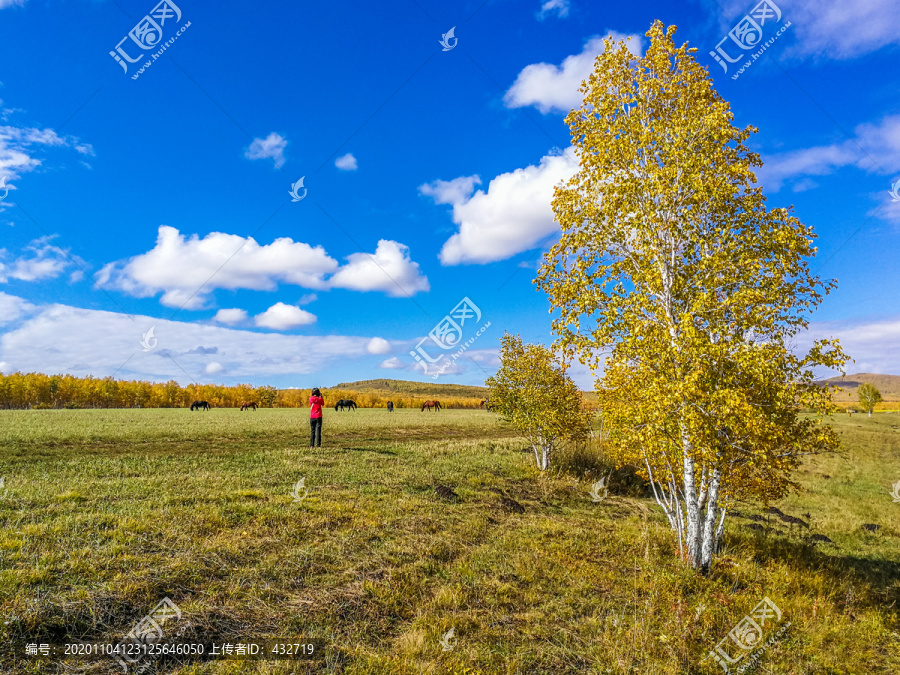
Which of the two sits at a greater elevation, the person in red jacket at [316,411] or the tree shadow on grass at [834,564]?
the person in red jacket at [316,411]

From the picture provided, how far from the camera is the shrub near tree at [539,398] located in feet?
80.4

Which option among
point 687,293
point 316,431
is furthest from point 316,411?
point 687,293

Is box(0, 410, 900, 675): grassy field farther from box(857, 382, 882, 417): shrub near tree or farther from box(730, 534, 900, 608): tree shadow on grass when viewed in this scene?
box(857, 382, 882, 417): shrub near tree

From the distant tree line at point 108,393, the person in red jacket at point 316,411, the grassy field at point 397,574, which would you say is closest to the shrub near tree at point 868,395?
the grassy field at point 397,574

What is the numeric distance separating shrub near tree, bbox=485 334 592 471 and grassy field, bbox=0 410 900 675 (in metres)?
5.71

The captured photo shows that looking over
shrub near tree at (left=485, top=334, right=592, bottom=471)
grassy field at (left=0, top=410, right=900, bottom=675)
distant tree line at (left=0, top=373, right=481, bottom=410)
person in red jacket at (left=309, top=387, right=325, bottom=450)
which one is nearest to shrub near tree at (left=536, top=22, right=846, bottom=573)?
grassy field at (left=0, top=410, right=900, bottom=675)

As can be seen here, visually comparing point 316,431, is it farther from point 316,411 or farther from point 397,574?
point 397,574

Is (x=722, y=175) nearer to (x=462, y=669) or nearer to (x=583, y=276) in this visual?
(x=583, y=276)

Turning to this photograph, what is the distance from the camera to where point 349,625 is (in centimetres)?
796

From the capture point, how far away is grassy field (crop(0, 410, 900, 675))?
739 centimetres

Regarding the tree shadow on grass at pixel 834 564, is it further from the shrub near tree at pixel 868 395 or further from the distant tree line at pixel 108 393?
the distant tree line at pixel 108 393

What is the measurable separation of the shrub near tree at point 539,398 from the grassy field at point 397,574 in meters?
5.71

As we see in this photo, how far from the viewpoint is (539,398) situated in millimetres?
24766

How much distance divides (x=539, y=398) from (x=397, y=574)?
16309 millimetres
